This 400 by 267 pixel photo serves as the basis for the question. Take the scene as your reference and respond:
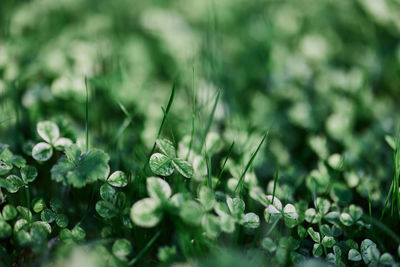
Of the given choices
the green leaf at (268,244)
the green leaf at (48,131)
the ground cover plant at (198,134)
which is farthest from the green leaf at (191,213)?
the green leaf at (48,131)

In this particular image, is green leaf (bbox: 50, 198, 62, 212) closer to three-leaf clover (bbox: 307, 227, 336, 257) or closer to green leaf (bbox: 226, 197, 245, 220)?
green leaf (bbox: 226, 197, 245, 220)

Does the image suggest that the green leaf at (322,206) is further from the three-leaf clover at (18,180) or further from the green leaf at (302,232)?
the three-leaf clover at (18,180)

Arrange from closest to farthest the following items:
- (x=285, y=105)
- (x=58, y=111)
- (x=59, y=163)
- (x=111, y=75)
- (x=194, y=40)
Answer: (x=59, y=163) < (x=58, y=111) < (x=111, y=75) < (x=285, y=105) < (x=194, y=40)

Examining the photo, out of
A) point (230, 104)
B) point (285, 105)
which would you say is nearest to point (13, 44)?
point (230, 104)

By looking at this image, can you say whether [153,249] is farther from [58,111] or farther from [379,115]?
[379,115]

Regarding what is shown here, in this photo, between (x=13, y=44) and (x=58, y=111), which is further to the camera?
(x=13, y=44)

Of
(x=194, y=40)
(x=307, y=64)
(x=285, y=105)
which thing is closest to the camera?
(x=285, y=105)

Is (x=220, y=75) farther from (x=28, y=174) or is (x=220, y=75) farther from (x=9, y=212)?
(x=9, y=212)
